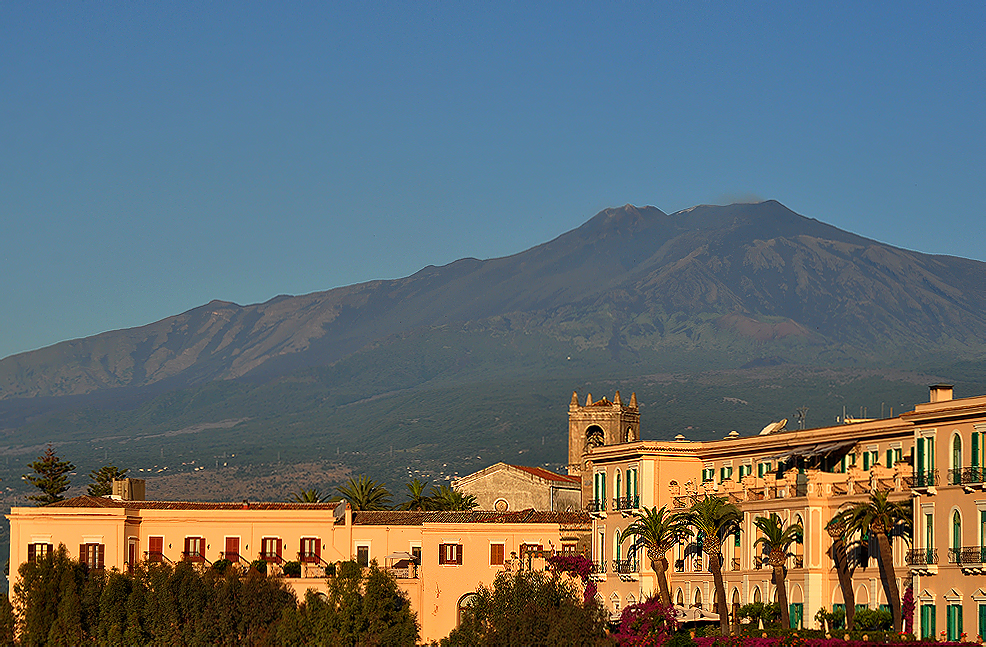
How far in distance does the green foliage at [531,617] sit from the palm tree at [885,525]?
13.6 meters

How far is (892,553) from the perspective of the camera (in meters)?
76.7

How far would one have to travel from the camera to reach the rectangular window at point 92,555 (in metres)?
95.9

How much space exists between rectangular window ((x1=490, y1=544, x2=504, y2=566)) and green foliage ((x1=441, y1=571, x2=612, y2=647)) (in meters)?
9.15

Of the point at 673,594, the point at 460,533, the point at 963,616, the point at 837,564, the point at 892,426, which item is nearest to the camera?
the point at 963,616

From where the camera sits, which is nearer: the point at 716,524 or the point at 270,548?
the point at 716,524

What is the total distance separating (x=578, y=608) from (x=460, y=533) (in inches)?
652

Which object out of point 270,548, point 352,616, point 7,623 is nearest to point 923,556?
point 352,616

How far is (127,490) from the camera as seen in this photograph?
11062cm

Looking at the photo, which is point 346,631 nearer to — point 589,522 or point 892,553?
point 589,522

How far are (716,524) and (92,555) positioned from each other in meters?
35.4

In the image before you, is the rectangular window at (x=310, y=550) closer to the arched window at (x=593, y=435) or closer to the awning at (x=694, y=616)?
the awning at (x=694, y=616)

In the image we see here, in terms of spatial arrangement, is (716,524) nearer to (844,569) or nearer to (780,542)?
(780,542)

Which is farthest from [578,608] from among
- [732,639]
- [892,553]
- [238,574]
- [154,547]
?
[154,547]

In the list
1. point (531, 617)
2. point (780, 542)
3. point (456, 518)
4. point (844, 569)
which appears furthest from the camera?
point (456, 518)
